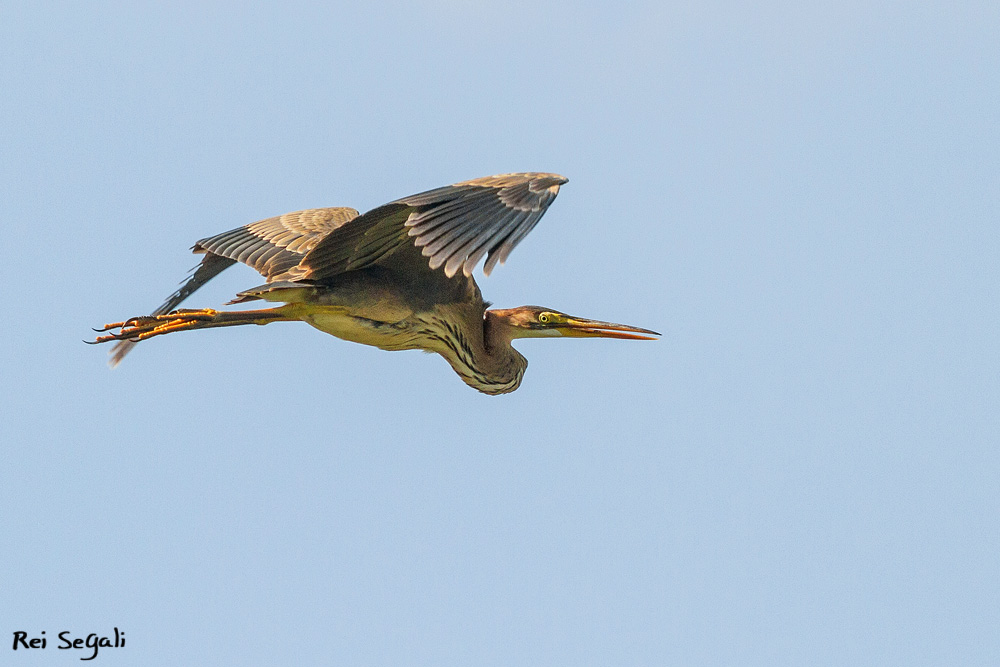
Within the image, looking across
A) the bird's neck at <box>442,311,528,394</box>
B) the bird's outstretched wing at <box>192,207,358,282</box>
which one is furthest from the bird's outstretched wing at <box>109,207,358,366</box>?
the bird's neck at <box>442,311,528,394</box>

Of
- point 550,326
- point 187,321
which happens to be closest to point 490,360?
point 550,326

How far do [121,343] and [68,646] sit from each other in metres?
2.18

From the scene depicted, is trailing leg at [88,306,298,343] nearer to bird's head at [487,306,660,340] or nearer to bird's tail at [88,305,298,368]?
bird's tail at [88,305,298,368]

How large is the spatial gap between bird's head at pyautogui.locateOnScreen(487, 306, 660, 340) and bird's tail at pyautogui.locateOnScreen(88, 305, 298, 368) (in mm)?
1516

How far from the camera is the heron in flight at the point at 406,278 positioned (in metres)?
6.95

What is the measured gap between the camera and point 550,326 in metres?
9.26

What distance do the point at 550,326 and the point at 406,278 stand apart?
1.46 metres

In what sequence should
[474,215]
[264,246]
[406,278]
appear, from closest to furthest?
[474,215], [406,278], [264,246]

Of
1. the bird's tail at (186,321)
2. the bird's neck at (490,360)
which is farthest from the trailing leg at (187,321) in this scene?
the bird's neck at (490,360)

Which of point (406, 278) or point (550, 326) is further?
point (550, 326)

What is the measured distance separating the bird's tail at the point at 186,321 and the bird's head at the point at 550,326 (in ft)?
4.97

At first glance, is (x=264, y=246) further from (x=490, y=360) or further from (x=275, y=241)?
(x=490, y=360)

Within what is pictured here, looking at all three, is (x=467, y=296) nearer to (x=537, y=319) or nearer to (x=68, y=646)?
(x=537, y=319)

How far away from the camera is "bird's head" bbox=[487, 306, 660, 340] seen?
29.7 ft
